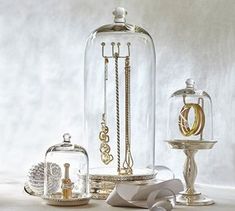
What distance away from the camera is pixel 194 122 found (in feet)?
4.05

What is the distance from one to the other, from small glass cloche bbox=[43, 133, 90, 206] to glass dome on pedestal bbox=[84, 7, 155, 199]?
0.04 m

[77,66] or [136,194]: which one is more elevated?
[77,66]

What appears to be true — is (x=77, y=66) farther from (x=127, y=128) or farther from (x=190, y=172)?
(x=190, y=172)

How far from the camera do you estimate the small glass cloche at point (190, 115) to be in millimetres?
1228

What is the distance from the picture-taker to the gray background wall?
1398 mm

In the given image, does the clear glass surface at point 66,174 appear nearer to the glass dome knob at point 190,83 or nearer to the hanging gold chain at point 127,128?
the hanging gold chain at point 127,128

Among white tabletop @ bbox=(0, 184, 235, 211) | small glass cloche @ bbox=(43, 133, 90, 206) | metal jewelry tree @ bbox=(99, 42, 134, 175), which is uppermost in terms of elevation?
metal jewelry tree @ bbox=(99, 42, 134, 175)

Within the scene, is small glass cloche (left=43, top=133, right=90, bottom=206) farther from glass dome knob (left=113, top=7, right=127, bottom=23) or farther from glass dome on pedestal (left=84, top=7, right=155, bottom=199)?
glass dome knob (left=113, top=7, right=127, bottom=23)

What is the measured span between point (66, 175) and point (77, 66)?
430 millimetres

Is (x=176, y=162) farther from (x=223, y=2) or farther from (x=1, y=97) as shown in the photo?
(x=1, y=97)

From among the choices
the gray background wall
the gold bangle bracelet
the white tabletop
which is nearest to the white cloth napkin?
the white tabletop

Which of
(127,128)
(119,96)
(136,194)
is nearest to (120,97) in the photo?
(119,96)

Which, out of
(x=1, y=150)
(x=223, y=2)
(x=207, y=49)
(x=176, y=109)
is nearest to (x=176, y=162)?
(x=176, y=109)

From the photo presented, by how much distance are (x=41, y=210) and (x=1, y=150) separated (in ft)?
1.87
